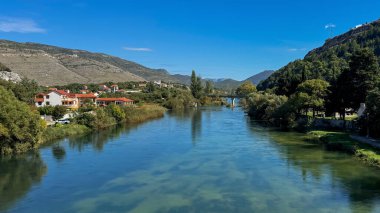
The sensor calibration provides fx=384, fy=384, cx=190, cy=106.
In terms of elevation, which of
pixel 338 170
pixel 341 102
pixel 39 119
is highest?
pixel 341 102

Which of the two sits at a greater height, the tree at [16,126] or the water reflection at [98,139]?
the tree at [16,126]

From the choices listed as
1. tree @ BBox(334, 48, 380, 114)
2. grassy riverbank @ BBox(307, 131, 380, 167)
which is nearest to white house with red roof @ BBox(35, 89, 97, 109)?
grassy riverbank @ BBox(307, 131, 380, 167)

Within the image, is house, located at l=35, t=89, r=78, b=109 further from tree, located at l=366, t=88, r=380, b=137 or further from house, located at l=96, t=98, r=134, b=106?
tree, located at l=366, t=88, r=380, b=137

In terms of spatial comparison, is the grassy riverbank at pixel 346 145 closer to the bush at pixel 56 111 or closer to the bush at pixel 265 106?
the bush at pixel 265 106

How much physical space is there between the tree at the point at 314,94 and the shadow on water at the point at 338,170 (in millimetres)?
12176

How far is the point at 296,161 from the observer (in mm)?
31094

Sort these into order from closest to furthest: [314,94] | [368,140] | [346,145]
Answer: [346,145]
[368,140]
[314,94]

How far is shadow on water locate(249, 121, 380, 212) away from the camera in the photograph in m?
21.4

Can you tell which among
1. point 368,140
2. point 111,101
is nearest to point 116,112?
point 111,101

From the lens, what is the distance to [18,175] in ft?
87.8

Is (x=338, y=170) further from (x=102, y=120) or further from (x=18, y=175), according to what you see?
(x=102, y=120)

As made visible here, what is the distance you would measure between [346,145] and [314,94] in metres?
17.4

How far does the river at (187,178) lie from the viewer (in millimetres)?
20266

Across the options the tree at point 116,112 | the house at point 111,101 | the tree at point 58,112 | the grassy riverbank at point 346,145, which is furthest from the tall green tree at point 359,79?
the house at point 111,101
